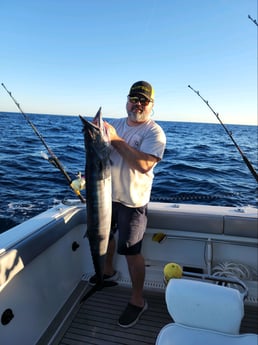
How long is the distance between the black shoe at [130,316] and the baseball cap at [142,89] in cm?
192

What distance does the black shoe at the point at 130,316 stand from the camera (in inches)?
104

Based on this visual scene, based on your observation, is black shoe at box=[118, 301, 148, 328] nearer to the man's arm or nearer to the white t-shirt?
the white t-shirt

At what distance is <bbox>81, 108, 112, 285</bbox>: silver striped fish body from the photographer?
1843 mm

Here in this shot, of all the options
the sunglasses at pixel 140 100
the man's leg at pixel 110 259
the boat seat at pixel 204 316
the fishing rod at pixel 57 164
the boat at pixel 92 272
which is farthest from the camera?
the man's leg at pixel 110 259

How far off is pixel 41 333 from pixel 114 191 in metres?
1.35

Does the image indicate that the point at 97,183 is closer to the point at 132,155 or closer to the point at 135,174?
the point at 132,155

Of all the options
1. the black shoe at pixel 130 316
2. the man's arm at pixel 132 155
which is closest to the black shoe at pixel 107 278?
the black shoe at pixel 130 316

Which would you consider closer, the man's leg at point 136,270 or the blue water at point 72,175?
Result: the man's leg at point 136,270

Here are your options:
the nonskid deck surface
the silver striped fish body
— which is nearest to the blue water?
the nonskid deck surface

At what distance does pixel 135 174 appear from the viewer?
245 centimetres

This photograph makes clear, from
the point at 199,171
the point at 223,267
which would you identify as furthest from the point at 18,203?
the point at 199,171

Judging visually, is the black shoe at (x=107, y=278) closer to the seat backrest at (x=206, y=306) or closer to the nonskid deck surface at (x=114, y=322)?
the nonskid deck surface at (x=114, y=322)

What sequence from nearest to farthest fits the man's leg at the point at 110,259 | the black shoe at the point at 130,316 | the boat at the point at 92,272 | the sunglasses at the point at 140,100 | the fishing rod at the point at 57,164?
the boat at the point at 92,272 → the sunglasses at the point at 140,100 → the black shoe at the point at 130,316 → the fishing rod at the point at 57,164 → the man's leg at the point at 110,259

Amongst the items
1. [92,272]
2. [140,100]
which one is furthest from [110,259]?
[140,100]
